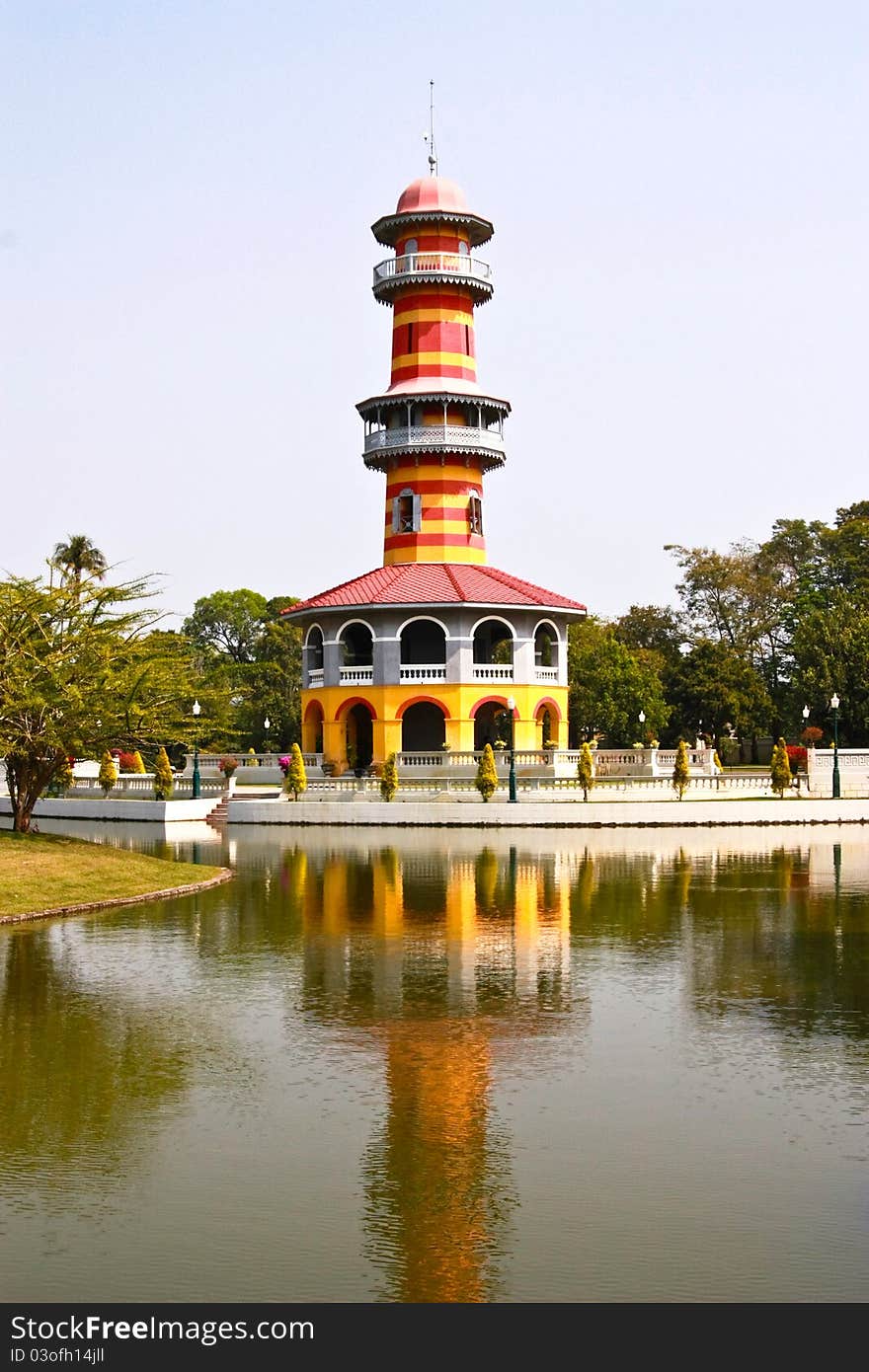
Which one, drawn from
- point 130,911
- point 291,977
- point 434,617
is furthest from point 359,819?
point 291,977

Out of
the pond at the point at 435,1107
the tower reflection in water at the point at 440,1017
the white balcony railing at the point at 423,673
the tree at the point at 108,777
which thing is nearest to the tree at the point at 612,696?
the white balcony railing at the point at 423,673

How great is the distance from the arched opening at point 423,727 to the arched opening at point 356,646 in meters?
2.88

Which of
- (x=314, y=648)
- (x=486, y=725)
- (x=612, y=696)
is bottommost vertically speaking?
(x=486, y=725)

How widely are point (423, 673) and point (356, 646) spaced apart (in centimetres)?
740

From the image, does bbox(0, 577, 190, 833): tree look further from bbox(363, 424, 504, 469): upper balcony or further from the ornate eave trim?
the ornate eave trim

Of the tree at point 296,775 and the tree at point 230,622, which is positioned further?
the tree at point 230,622

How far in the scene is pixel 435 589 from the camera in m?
60.9

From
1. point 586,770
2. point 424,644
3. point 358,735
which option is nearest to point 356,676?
point 424,644

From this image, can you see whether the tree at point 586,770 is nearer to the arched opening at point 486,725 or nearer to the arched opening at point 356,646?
the arched opening at point 486,725

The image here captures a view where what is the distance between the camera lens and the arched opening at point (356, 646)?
2498 inches

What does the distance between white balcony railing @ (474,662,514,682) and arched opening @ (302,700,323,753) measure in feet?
23.9

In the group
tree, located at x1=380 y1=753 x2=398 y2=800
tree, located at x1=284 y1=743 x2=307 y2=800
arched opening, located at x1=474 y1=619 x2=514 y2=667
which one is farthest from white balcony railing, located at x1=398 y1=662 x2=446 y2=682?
tree, located at x1=380 y1=753 x2=398 y2=800

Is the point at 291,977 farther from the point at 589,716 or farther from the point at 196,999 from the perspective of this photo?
the point at 589,716

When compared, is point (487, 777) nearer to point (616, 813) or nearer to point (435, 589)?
point (616, 813)
